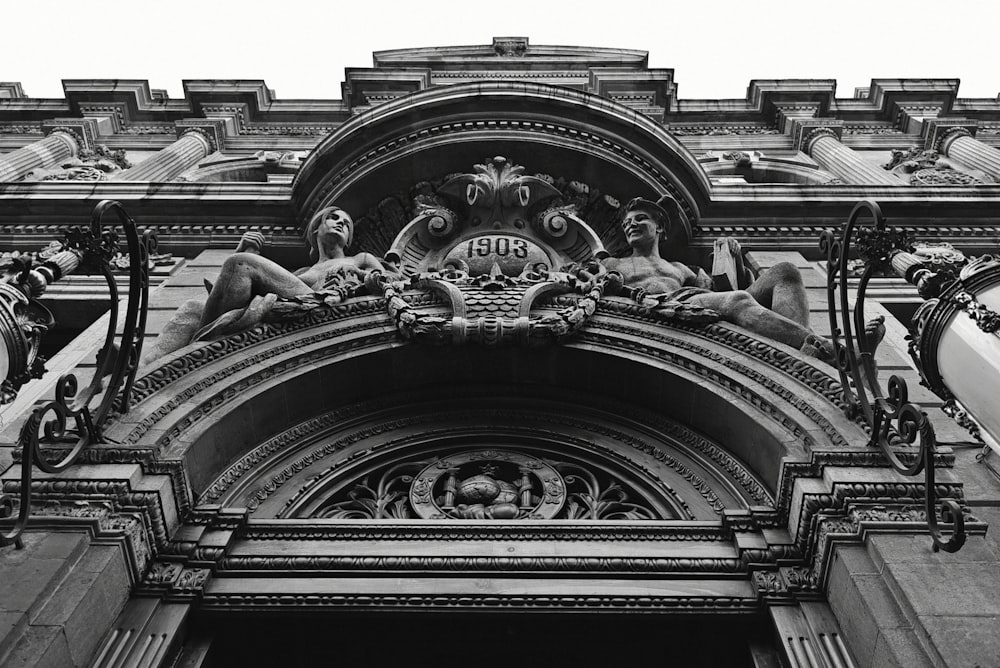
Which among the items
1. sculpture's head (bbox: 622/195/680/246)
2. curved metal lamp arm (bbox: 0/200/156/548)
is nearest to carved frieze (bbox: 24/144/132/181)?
curved metal lamp arm (bbox: 0/200/156/548)

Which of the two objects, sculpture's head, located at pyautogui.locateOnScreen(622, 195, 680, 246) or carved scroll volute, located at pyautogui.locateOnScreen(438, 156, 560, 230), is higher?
carved scroll volute, located at pyautogui.locateOnScreen(438, 156, 560, 230)

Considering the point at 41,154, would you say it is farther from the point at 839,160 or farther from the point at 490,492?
the point at 839,160

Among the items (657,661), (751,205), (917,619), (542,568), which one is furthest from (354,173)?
(917,619)

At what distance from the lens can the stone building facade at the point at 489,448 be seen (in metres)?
5.79

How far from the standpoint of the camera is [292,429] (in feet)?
27.7

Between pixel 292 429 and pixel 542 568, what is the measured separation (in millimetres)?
3212

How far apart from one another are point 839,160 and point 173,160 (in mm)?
12973

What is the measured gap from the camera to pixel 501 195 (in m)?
10.9

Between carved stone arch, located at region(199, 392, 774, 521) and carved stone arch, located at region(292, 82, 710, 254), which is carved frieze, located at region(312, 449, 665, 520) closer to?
carved stone arch, located at region(199, 392, 774, 521)

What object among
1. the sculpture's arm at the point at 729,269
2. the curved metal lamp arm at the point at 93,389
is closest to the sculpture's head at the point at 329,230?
the curved metal lamp arm at the point at 93,389

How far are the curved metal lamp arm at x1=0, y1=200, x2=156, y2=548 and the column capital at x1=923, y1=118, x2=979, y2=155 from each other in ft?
55.4

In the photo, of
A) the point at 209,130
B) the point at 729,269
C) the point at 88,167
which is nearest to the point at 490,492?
the point at 729,269

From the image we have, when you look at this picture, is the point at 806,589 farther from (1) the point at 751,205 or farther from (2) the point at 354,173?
(2) the point at 354,173

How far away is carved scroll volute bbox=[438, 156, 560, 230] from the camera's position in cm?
1088
